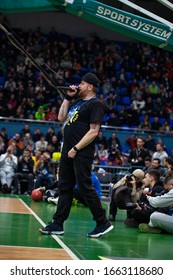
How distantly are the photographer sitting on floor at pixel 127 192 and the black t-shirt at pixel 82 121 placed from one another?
133 inches

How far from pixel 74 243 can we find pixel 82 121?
5.80 feet

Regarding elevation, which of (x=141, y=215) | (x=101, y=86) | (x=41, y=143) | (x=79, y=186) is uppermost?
(x=101, y=86)

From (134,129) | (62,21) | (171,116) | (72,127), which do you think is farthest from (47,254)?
(62,21)

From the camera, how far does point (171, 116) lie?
29312 mm

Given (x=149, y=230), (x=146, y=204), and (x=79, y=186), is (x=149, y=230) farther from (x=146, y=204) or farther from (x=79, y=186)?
(x=79, y=186)

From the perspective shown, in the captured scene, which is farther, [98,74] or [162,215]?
[98,74]

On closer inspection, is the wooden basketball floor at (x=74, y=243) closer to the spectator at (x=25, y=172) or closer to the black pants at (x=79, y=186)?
the black pants at (x=79, y=186)

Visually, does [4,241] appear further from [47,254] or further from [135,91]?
[135,91]

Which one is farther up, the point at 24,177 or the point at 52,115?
the point at 52,115

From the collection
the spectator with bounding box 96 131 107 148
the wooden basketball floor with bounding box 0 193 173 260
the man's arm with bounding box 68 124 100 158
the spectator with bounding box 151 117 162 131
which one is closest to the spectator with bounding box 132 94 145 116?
the spectator with bounding box 151 117 162 131

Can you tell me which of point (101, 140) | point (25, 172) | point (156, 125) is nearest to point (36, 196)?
point (25, 172)

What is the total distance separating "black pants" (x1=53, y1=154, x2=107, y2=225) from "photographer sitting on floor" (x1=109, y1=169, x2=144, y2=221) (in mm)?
3144

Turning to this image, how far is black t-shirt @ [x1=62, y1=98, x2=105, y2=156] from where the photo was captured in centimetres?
866

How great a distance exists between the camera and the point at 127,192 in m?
12.2
